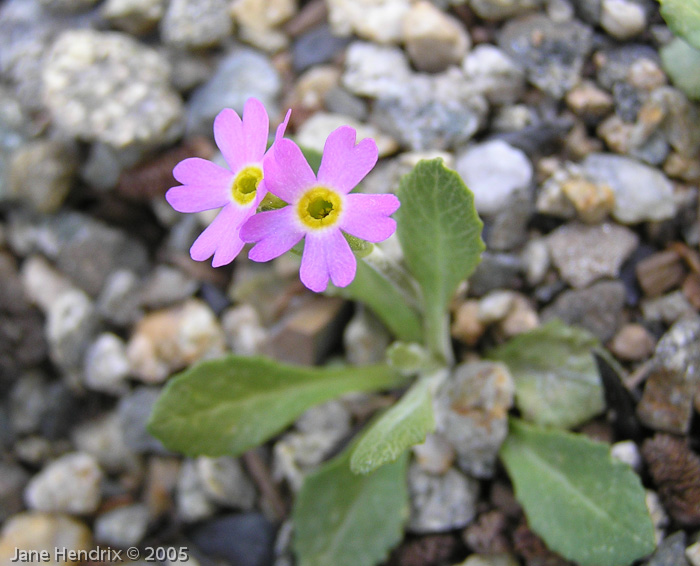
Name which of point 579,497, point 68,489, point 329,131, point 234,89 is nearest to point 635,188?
point 579,497

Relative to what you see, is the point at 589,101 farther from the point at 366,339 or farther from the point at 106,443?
the point at 106,443

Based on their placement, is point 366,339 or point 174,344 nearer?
point 366,339

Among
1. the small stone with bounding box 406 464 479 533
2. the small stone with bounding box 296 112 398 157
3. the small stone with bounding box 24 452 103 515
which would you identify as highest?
the small stone with bounding box 296 112 398 157

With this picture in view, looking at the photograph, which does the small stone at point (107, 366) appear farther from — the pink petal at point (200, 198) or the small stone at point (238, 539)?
the pink petal at point (200, 198)

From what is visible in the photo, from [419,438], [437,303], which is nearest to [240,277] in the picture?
[437,303]

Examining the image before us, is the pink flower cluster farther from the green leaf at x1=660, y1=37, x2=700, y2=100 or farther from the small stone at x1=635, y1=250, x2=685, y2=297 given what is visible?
the green leaf at x1=660, y1=37, x2=700, y2=100

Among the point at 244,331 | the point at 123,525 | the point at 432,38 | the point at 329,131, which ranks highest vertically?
the point at 432,38

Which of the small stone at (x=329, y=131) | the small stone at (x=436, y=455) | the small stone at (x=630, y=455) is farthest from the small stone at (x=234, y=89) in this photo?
the small stone at (x=630, y=455)

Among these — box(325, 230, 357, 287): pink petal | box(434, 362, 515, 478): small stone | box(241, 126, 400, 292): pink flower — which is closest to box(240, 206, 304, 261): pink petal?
box(241, 126, 400, 292): pink flower
